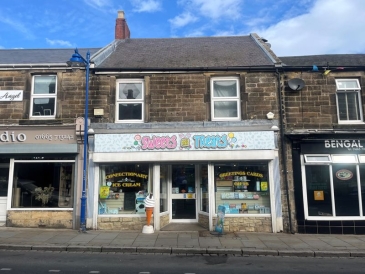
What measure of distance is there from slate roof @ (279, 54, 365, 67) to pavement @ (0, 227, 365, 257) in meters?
6.05

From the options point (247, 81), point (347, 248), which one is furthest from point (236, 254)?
point (247, 81)

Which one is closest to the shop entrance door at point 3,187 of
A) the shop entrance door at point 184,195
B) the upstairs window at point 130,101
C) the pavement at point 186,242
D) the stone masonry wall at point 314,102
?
the pavement at point 186,242

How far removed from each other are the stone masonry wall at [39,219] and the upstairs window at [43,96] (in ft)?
11.4

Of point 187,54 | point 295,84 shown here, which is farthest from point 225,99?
point 187,54

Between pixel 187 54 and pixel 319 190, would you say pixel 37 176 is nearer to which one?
pixel 187 54

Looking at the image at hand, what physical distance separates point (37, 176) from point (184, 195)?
5.42m

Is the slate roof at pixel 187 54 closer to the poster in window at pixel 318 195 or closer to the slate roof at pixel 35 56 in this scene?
the slate roof at pixel 35 56

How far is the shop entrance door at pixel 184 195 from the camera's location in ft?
37.0

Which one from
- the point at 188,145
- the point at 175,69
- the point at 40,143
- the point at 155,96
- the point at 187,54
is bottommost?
the point at 188,145

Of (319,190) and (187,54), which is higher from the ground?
(187,54)

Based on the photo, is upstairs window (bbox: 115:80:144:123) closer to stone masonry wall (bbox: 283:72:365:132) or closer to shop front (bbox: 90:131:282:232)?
shop front (bbox: 90:131:282:232)

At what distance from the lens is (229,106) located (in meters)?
11.0

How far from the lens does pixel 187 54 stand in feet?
41.0

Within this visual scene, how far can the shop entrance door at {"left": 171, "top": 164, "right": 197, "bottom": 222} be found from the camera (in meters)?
11.3
